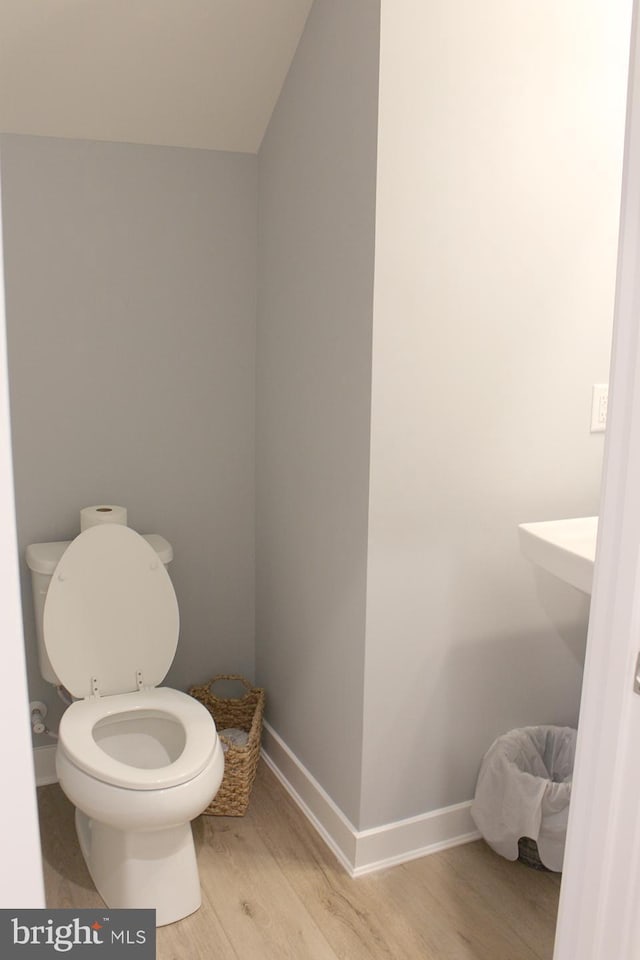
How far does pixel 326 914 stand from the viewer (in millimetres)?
1997

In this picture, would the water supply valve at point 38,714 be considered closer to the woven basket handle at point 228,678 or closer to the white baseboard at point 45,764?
the white baseboard at point 45,764

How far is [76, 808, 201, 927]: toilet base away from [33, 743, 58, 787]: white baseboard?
0.58 m

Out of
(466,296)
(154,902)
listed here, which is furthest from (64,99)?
(154,902)

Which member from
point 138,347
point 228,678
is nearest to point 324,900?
point 228,678

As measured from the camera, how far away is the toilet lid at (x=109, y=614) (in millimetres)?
2182

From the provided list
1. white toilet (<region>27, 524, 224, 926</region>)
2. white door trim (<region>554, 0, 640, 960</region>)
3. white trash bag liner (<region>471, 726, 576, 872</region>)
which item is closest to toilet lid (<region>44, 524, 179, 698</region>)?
white toilet (<region>27, 524, 224, 926</region>)

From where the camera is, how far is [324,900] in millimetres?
2045

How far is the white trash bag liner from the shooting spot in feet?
6.73

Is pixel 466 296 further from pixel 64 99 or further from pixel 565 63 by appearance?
pixel 64 99

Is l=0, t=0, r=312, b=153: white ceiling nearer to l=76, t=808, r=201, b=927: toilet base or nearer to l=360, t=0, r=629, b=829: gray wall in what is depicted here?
l=360, t=0, r=629, b=829: gray wall

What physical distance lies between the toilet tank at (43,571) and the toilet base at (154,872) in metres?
0.50

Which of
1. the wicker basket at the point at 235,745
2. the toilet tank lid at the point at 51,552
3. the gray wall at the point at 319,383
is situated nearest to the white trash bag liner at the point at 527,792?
the gray wall at the point at 319,383

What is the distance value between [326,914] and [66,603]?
980 mm

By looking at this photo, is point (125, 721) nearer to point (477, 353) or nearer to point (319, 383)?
point (319, 383)
